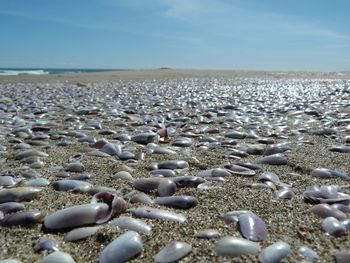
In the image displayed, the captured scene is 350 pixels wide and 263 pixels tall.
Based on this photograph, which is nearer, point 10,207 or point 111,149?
point 10,207

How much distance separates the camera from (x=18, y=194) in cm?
199

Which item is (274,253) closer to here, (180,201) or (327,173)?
(180,201)

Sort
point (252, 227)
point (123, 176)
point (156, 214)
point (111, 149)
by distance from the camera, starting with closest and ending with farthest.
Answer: point (252, 227) → point (156, 214) → point (123, 176) → point (111, 149)

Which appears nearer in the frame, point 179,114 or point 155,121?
point 155,121

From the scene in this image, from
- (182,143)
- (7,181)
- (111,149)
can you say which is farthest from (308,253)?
(182,143)

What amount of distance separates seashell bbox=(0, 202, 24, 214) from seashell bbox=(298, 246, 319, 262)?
1.25 metres

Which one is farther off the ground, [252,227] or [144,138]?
[252,227]

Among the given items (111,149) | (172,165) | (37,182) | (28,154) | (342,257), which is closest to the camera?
(342,257)

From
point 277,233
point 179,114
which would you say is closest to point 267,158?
point 277,233

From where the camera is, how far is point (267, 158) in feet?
9.48

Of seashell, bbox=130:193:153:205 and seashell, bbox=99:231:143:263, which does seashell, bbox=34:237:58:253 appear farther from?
seashell, bbox=130:193:153:205

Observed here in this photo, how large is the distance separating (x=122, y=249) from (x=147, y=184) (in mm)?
788

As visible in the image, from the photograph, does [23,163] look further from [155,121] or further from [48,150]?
[155,121]

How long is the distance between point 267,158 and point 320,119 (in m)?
2.72
